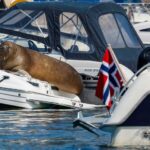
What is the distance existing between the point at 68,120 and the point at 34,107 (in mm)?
1963

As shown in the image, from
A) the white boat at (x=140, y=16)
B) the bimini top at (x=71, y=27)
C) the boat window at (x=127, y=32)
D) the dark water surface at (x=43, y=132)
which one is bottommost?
the white boat at (x=140, y=16)

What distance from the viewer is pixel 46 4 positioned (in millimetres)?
21625

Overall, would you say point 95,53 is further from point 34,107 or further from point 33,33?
point 34,107

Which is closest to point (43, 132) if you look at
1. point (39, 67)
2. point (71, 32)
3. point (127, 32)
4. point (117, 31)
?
point (39, 67)

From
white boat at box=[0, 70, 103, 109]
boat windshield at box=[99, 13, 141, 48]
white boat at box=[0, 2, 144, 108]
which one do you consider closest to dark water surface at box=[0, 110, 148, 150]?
white boat at box=[0, 70, 103, 109]

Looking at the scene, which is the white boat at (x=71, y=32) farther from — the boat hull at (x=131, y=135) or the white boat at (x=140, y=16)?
the white boat at (x=140, y=16)

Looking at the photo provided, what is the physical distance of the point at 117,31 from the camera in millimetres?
21969

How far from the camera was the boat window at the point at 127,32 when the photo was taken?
72.5ft

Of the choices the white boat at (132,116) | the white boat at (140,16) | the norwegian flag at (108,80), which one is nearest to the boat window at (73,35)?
the norwegian flag at (108,80)

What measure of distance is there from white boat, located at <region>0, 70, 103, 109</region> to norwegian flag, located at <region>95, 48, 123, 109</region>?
4.64 meters

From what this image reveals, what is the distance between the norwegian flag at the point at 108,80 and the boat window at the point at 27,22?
8.07 m

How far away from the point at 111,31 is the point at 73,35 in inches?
37.3

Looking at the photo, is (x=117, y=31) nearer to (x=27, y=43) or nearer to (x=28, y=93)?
(x=27, y=43)

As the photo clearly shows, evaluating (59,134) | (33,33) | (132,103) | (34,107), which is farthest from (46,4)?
(132,103)
